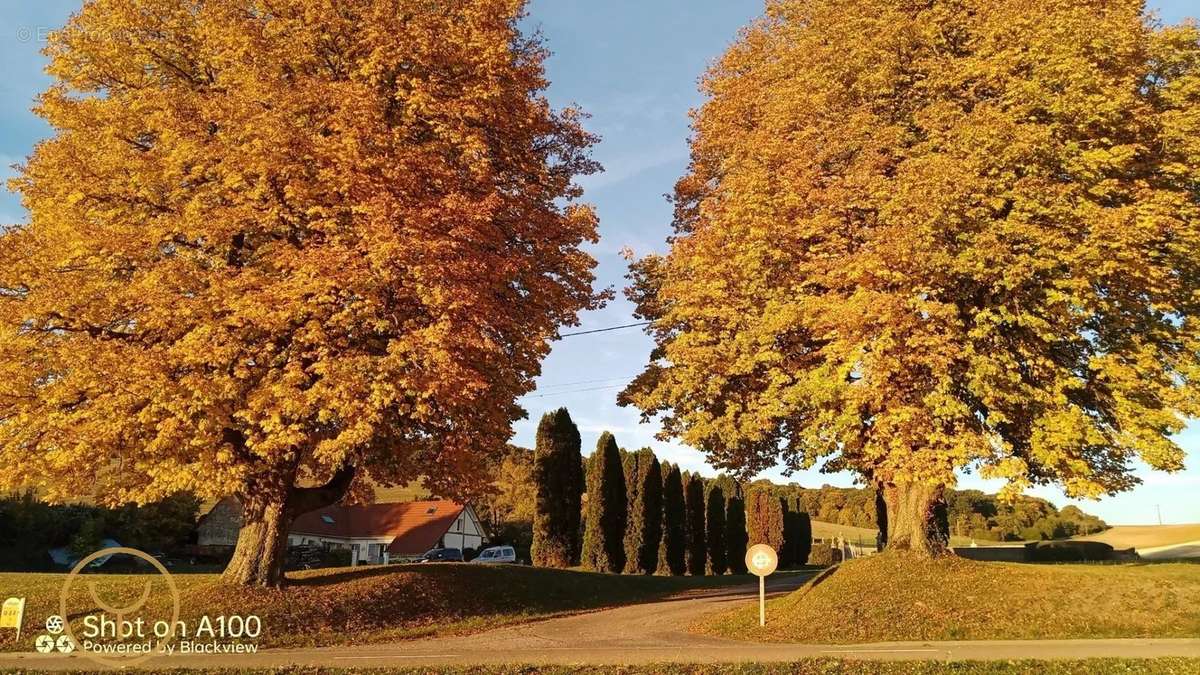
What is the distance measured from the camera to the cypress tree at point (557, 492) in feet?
123

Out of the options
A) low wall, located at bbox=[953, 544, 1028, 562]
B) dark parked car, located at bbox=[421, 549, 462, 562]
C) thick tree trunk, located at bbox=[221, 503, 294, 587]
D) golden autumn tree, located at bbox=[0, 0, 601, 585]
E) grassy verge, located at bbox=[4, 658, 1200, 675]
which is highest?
golden autumn tree, located at bbox=[0, 0, 601, 585]

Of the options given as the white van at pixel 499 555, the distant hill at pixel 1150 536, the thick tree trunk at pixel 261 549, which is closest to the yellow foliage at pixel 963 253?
the thick tree trunk at pixel 261 549

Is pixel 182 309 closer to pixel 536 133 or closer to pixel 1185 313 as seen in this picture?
pixel 536 133

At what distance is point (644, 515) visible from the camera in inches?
1642

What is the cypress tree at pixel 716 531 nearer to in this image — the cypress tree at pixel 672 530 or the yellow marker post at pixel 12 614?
the cypress tree at pixel 672 530

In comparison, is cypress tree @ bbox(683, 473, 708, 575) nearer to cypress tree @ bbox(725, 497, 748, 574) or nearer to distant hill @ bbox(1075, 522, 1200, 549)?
cypress tree @ bbox(725, 497, 748, 574)

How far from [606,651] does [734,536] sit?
40.8m

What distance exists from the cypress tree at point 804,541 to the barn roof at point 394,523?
92.1 feet

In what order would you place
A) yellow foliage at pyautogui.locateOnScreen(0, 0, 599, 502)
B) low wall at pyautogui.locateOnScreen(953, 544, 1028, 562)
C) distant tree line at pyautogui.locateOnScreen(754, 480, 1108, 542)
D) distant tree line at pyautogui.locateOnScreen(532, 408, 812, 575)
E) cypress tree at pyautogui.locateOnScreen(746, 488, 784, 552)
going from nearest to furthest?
yellow foliage at pyautogui.locateOnScreen(0, 0, 599, 502), distant tree line at pyautogui.locateOnScreen(532, 408, 812, 575), low wall at pyautogui.locateOnScreen(953, 544, 1028, 562), cypress tree at pyautogui.locateOnScreen(746, 488, 784, 552), distant tree line at pyautogui.locateOnScreen(754, 480, 1108, 542)

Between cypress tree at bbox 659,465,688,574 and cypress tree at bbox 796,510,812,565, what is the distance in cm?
1952

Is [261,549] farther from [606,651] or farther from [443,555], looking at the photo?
[443,555]

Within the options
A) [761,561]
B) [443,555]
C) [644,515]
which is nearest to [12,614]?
[761,561]

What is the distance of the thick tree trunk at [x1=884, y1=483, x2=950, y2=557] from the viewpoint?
17422 millimetres

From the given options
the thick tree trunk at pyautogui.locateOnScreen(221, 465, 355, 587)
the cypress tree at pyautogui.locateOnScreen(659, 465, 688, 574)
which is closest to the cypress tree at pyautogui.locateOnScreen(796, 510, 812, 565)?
the cypress tree at pyautogui.locateOnScreen(659, 465, 688, 574)
